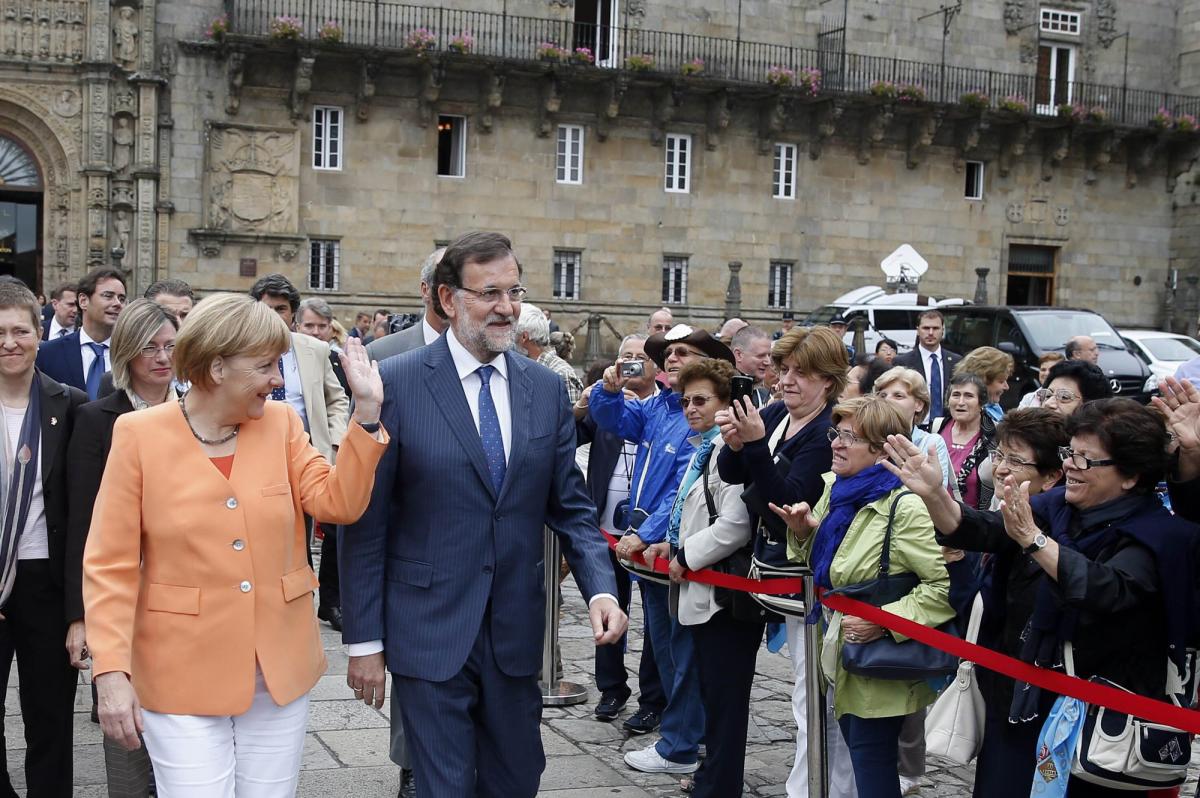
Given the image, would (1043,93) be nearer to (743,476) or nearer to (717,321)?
(717,321)

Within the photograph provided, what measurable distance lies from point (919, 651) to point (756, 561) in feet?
2.97

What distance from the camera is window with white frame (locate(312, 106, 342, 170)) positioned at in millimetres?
26984

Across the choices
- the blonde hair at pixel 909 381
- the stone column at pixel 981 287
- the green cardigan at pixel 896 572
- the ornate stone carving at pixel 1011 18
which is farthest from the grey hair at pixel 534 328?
the ornate stone carving at pixel 1011 18

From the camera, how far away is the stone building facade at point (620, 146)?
25578 mm

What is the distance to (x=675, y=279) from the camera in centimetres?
3000

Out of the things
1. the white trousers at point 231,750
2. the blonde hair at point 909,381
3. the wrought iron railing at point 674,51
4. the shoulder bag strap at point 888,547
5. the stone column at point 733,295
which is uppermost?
the wrought iron railing at point 674,51

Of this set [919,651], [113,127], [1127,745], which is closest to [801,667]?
[919,651]

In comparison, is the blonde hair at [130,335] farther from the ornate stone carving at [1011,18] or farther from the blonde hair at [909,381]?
the ornate stone carving at [1011,18]

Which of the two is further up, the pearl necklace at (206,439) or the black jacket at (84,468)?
the pearl necklace at (206,439)

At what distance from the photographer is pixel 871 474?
5.00 m

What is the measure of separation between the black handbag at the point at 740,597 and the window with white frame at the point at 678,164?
974 inches

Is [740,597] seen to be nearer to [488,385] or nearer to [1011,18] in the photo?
[488,385]

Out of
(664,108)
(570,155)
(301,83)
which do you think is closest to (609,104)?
(664,108)

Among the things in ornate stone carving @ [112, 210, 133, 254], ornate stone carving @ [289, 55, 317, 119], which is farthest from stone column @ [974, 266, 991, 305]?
ornate stone carving @ [112, 210, 133, 254]
